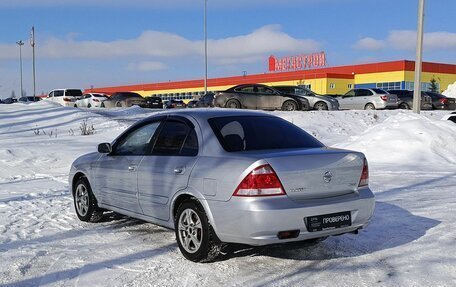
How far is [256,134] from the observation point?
5.37 meters

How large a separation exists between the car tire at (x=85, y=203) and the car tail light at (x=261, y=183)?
2.99m

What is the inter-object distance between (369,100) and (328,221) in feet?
83.2

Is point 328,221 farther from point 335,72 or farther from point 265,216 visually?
point 335,72

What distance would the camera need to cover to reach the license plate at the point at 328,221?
4609mm

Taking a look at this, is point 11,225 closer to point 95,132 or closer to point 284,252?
point 284,252

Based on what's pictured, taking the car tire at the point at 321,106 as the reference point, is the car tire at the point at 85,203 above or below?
below

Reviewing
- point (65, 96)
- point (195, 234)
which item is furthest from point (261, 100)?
point (65, 96)

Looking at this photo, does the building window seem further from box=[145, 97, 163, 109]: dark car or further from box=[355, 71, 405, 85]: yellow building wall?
box=[145, 97, 163, 109]: dark car

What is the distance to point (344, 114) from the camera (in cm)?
2208

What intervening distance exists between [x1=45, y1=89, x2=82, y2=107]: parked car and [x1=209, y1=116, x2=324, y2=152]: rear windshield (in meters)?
35.7

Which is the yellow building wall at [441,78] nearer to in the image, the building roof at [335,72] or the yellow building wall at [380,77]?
the building roof at [335,72]

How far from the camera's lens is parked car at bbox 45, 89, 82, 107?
39.3 metres

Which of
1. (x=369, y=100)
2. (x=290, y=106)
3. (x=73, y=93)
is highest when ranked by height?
(x=73, y=93)

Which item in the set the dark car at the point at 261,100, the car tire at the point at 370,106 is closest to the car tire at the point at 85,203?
the dark car at the point at 261,100
